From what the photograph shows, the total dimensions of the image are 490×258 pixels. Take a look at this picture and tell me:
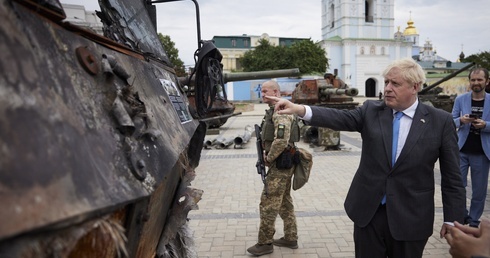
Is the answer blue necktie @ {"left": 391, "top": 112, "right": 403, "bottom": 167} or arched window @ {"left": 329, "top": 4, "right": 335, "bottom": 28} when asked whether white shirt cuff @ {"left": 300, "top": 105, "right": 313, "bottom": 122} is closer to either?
blue necktie @ {"left": 391, "top": 112, "right": 403, "bottom": 167}

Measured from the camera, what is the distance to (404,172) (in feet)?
7.65

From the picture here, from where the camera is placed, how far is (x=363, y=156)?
2.57m

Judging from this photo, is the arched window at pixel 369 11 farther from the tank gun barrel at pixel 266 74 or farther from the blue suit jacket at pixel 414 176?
the blue suit jacket at pixel 414 176

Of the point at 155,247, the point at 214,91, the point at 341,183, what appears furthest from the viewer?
the point at 341,183

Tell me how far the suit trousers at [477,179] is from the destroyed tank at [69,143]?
3838mm

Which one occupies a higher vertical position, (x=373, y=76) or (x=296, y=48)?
(x=296, y=48)

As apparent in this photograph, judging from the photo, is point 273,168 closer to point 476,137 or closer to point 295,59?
point 476,137

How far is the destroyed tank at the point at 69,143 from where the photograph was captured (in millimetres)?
735

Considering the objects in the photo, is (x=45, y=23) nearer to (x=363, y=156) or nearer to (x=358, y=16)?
(x=363, y=156)

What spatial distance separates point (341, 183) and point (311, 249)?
2.93m

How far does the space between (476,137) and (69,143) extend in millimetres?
4469

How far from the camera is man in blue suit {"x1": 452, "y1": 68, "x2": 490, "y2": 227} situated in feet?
13.5

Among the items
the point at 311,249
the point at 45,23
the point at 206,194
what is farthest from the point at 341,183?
the point at 45,23

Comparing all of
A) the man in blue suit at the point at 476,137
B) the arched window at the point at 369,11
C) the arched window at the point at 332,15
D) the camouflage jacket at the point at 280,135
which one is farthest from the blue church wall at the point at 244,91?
the camouflage jacket at the point at 280,135
